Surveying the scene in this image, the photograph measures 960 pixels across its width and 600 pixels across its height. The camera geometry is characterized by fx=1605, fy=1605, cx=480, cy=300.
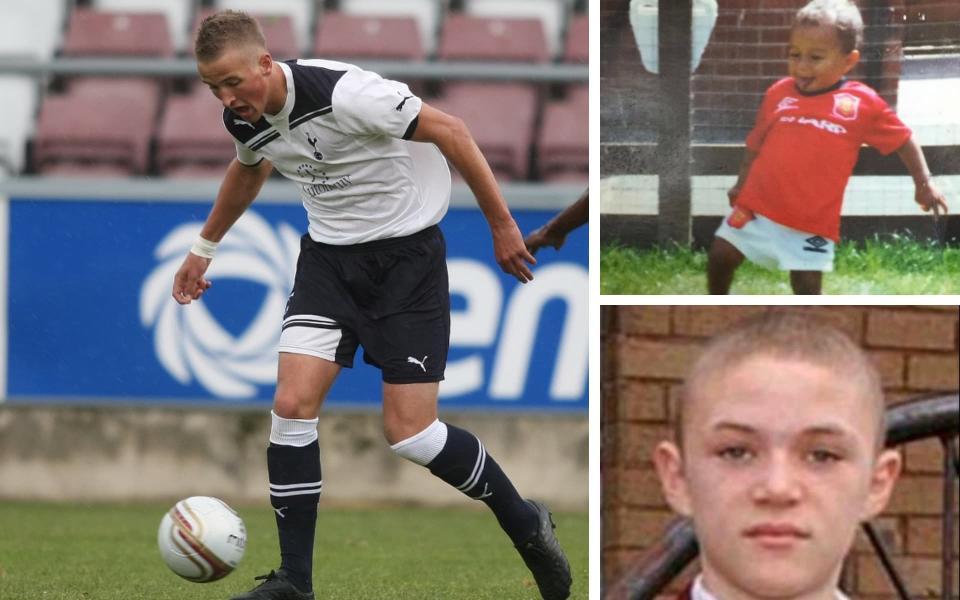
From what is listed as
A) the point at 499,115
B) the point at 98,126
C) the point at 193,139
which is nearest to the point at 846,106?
the point at 499,115

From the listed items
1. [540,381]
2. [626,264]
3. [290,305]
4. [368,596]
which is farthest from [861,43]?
[540,381]

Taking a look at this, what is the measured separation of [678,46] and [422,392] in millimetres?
1511

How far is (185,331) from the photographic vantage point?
777cm

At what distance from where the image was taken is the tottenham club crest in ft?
9.18

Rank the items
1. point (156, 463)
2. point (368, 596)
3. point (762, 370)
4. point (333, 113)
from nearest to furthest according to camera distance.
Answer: point (762, 370) < point (333, 113) < point (368, 596) < point (156, 463)

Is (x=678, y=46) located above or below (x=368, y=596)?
above

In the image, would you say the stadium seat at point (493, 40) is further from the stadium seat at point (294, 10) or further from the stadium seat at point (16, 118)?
the stadium seat at point (16, 118)

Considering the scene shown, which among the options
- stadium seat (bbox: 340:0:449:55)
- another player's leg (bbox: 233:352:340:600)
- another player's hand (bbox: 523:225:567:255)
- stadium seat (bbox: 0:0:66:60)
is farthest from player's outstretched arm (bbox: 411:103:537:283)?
stadium seat (bbox: 0:0:66:60)

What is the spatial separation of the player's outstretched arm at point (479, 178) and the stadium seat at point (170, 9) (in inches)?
219

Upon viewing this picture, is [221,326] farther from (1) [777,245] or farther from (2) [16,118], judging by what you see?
(1) [777,245]

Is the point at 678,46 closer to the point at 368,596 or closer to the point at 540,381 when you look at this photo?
the point at 368,596

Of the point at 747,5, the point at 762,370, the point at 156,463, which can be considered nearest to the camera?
the point at 762,370

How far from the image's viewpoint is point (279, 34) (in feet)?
29.6

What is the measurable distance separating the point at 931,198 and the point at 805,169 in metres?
0.22
